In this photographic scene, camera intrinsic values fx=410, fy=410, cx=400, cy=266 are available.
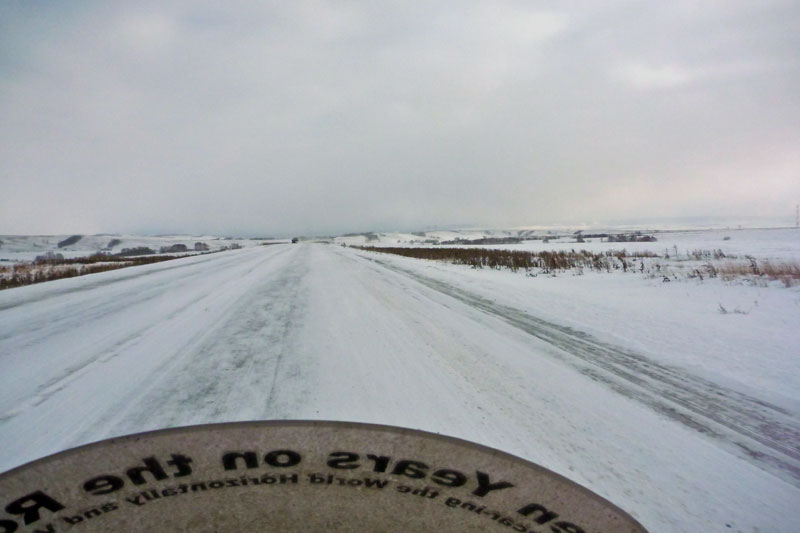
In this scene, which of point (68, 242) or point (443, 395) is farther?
point (68, 242)

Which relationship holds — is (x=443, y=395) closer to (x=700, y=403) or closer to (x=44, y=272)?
(x=700, y=403)

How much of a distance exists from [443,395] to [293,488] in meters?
1.66

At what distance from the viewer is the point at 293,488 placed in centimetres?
200

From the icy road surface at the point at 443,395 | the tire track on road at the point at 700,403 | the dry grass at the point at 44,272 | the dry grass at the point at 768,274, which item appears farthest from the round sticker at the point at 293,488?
the dry grass at the point at 44,272

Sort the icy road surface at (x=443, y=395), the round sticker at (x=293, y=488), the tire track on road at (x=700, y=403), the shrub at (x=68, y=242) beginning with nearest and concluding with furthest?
the round sticker at (x=293, y=488) → the icy road surface at (x=443, y=395) → the tire track on road at (x=700, y=403) → the shrub at (x=68, y=242)

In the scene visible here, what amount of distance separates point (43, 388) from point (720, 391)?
19.7 ft

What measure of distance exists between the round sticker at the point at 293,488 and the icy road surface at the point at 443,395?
0.31 metres

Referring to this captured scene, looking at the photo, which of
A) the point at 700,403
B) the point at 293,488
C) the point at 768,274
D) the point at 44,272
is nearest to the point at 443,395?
the point at 293,488

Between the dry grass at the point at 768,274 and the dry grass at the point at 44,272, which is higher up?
the dry grass at the point at 44,272

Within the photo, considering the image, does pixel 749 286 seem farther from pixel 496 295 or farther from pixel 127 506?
pixel 127 506

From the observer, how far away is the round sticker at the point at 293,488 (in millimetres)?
1788

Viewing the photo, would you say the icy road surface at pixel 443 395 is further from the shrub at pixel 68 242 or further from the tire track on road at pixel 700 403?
the shrub at pixel 68 242

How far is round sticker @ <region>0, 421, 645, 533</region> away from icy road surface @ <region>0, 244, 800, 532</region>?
1.02 ft

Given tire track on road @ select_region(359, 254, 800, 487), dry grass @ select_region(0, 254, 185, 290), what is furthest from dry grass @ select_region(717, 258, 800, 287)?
dry grass @ select_region(0, 254, 185, 290)
